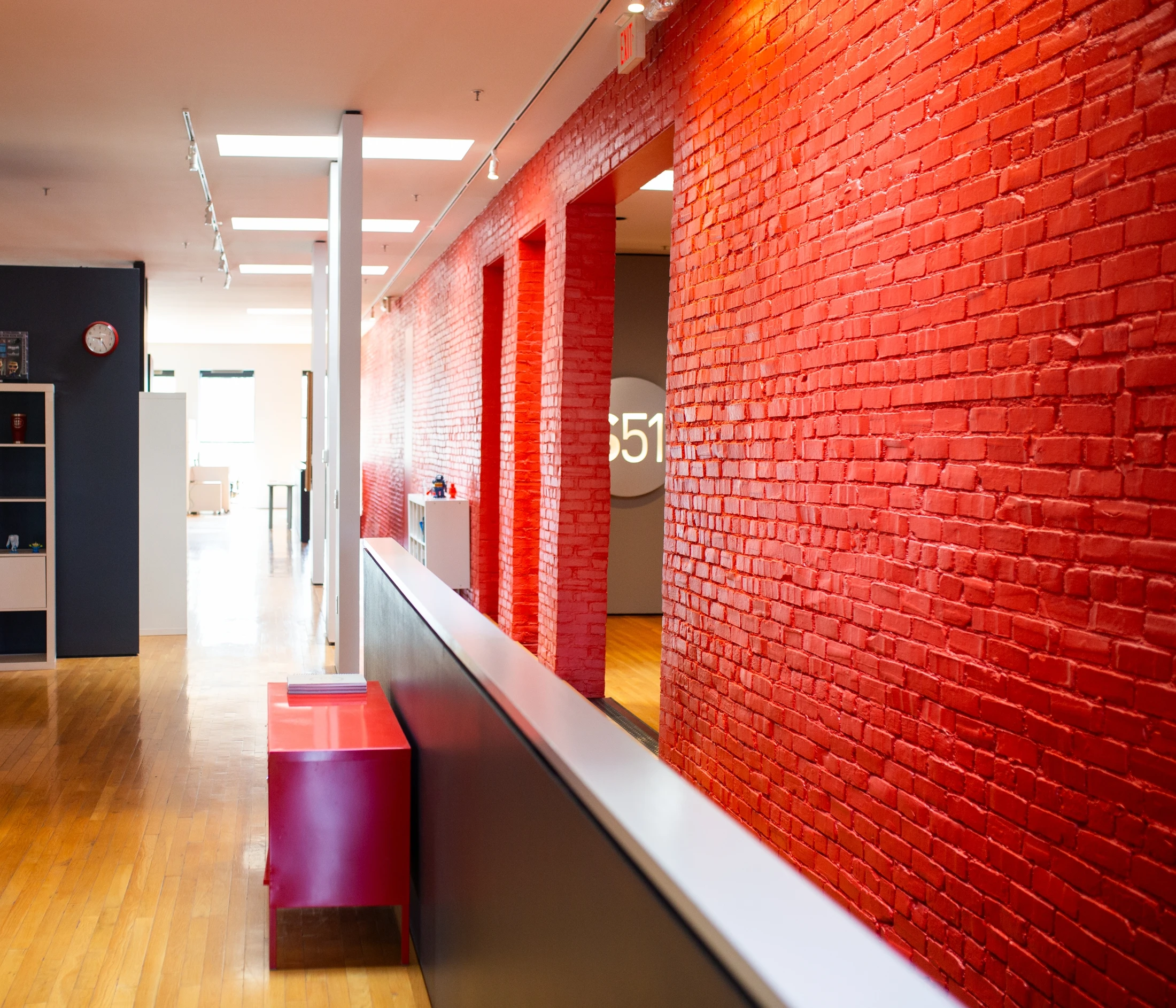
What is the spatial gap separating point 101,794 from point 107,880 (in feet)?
3.37

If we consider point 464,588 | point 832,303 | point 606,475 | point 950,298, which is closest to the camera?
point 950,298

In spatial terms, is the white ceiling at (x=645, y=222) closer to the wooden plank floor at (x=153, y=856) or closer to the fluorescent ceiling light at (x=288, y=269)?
the wooden plank floor at (x=153, y=856)

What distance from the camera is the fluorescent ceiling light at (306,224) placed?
1017cm

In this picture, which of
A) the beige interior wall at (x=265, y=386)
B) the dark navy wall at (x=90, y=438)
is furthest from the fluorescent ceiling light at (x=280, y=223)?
the beige interior wall at (x=265, y=386)

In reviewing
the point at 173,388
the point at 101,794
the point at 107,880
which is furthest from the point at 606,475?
the point at 173,388

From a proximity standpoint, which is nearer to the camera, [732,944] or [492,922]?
[732,944]

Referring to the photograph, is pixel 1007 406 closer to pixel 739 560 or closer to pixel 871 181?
pixel 871 181

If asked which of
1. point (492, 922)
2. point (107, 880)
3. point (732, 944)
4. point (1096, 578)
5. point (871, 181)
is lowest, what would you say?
point (107, 880)

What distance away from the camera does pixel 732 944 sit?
108cm

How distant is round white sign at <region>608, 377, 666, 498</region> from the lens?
10203 mm

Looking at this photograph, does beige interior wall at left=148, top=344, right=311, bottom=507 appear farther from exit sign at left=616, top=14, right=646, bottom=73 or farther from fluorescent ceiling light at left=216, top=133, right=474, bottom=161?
exit sign at left=616, top=14, right=646, bottom=73

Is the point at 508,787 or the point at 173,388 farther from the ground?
the point at 173,388

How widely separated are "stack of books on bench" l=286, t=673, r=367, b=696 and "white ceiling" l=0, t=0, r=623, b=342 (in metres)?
2.92

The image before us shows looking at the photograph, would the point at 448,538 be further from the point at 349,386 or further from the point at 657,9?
the point at 657,9
